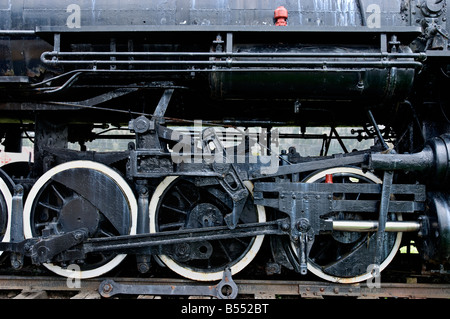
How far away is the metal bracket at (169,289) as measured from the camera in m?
2.90

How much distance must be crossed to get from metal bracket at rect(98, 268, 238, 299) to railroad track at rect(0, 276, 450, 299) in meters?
0.06

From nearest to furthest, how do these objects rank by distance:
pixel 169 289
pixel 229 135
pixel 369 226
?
pixel 369 226, pixel 169 289, pixel 229 135

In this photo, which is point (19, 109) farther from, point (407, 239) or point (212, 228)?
point (407, 239)

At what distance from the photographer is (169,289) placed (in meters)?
2.94

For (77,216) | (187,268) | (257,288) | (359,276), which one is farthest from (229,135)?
(359,276)

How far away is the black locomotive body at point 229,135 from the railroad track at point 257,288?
0.11 meters

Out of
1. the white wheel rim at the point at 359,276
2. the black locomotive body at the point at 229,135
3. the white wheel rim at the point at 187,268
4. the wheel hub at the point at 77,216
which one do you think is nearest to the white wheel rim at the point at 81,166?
the black locomotive body at the point at 229,135

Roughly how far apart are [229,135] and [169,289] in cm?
150

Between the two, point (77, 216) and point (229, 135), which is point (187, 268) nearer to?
point (77, 216)

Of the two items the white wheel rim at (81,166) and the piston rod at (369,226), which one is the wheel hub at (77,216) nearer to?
the white wheel rim at (81,166)

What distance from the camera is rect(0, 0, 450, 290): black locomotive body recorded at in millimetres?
2602

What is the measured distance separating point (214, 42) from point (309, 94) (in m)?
0.85

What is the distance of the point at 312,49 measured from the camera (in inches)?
104

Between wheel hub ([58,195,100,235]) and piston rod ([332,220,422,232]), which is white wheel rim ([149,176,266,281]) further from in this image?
piston rod ([332,220,422,232])
